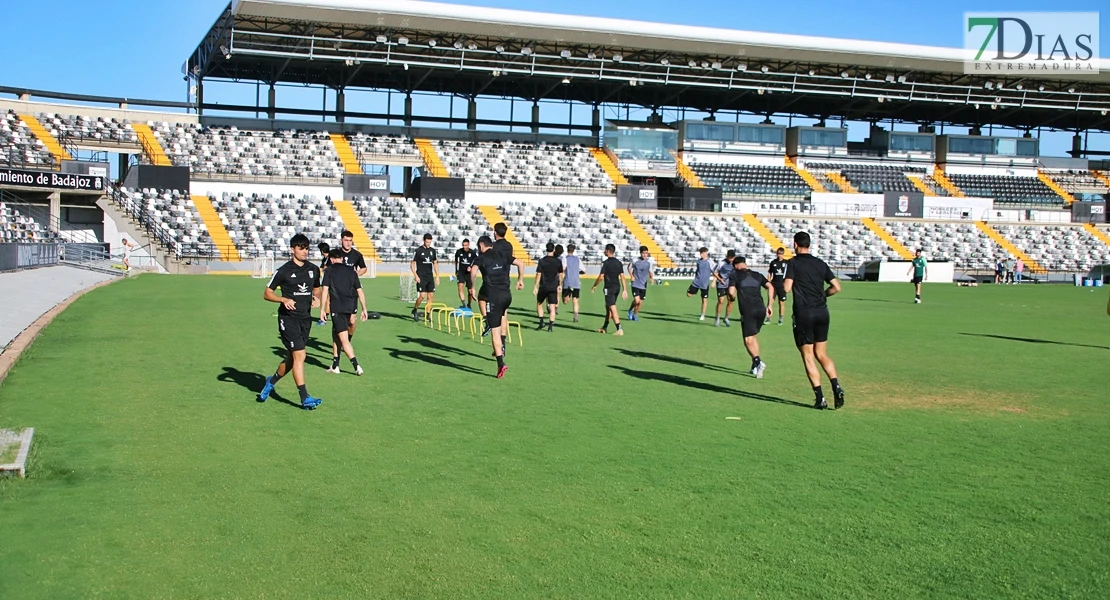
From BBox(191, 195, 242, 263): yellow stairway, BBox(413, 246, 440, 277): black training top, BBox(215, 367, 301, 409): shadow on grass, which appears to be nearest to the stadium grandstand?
BBox(191, 195, 242, 263): yellow stairway

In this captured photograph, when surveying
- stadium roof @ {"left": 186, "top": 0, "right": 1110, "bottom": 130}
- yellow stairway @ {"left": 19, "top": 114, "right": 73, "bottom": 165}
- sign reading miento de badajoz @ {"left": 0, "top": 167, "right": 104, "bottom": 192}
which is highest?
stadium roof @ {"left": 186, "top": 0, "right": 1110, "bottom": 130}

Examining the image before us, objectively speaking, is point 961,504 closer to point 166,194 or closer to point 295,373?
point 295,373

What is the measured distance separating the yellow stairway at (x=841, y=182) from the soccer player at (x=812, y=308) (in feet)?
168

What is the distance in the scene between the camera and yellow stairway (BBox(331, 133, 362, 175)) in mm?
51875

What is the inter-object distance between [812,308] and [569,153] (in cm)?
4924

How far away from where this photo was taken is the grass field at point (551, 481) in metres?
5.27

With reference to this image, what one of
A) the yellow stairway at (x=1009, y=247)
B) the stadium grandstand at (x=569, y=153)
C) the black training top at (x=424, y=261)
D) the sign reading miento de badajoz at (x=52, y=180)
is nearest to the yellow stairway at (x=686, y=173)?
the stadium grandstand at (x=569, y=153)

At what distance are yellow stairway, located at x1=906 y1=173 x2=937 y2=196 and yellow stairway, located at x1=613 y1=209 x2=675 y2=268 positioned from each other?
20079 mm

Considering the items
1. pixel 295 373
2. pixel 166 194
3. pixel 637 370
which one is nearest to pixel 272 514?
pixel 295 373

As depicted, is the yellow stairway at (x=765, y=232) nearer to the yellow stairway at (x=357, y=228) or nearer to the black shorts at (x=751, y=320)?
the yellow stairway at (x=357, y=228)

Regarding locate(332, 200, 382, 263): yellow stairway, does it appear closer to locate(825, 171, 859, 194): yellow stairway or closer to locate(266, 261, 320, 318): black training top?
locate(825, 171, 859, 194): yellow stairway

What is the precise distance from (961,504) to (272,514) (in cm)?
464

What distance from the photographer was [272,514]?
631 cm

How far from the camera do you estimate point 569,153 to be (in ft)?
193
